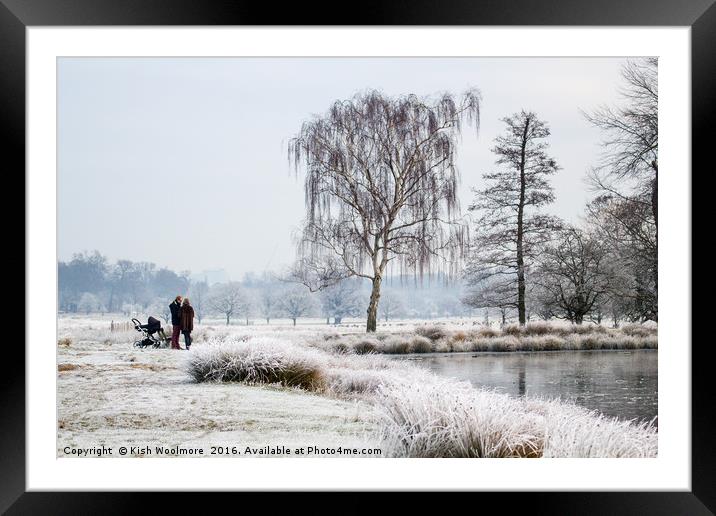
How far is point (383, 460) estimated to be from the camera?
149 inches

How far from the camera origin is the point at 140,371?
4164mm

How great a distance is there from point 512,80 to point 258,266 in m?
2.21

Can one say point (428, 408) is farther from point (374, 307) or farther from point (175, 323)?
point (175, 323)

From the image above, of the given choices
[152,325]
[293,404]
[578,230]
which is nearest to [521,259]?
[578,230]

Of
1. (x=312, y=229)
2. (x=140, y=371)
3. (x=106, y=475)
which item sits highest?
(x=312, y=229)

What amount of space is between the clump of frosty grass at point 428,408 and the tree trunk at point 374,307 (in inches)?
8.4

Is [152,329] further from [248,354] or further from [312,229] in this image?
[312,229]

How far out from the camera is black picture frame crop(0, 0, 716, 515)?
3.29 metres
